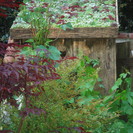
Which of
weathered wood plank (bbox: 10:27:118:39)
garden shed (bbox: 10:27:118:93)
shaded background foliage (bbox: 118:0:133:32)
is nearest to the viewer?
weathered wood plank (bbox: 10:27:118:39)

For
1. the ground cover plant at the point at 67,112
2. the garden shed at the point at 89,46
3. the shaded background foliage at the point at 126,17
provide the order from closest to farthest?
1. the ground cover plant at the point at 67,112
2. the garden shed at the point at 89,46
3. the shaded background foliage at the point at 126,17

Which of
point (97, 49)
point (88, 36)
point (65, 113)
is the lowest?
point (65, 113)

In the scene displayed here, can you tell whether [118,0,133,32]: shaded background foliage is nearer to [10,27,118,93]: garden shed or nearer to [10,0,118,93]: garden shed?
[10,0,118,93]: garden shed

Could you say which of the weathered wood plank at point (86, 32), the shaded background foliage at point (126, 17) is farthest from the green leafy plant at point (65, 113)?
the shaded background foliage at point (126, 17)

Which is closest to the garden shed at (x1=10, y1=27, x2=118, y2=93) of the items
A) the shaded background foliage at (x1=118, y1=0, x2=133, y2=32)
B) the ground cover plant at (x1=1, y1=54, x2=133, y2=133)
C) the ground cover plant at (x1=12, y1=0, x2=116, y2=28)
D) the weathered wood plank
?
the weathered wood plank

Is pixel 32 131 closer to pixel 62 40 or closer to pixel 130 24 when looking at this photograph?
pixel 62 40

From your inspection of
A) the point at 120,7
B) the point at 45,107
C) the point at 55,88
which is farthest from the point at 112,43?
the point at 120,7

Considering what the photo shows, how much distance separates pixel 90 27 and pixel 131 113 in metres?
1.21

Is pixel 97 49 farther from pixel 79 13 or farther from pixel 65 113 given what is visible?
pixel 65 113

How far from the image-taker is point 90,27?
12.5 ft

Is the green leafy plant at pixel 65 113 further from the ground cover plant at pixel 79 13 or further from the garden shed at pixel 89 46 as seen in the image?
the ground cover plant at pixel 79 13

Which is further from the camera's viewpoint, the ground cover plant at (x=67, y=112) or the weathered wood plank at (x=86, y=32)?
the weathered wood plank at (x=86, y=32)

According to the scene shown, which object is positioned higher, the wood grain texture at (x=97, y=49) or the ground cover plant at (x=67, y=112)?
the wood grain texture at (x=97, y=49)

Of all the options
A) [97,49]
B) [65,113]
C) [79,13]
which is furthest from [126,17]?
[65,113]
